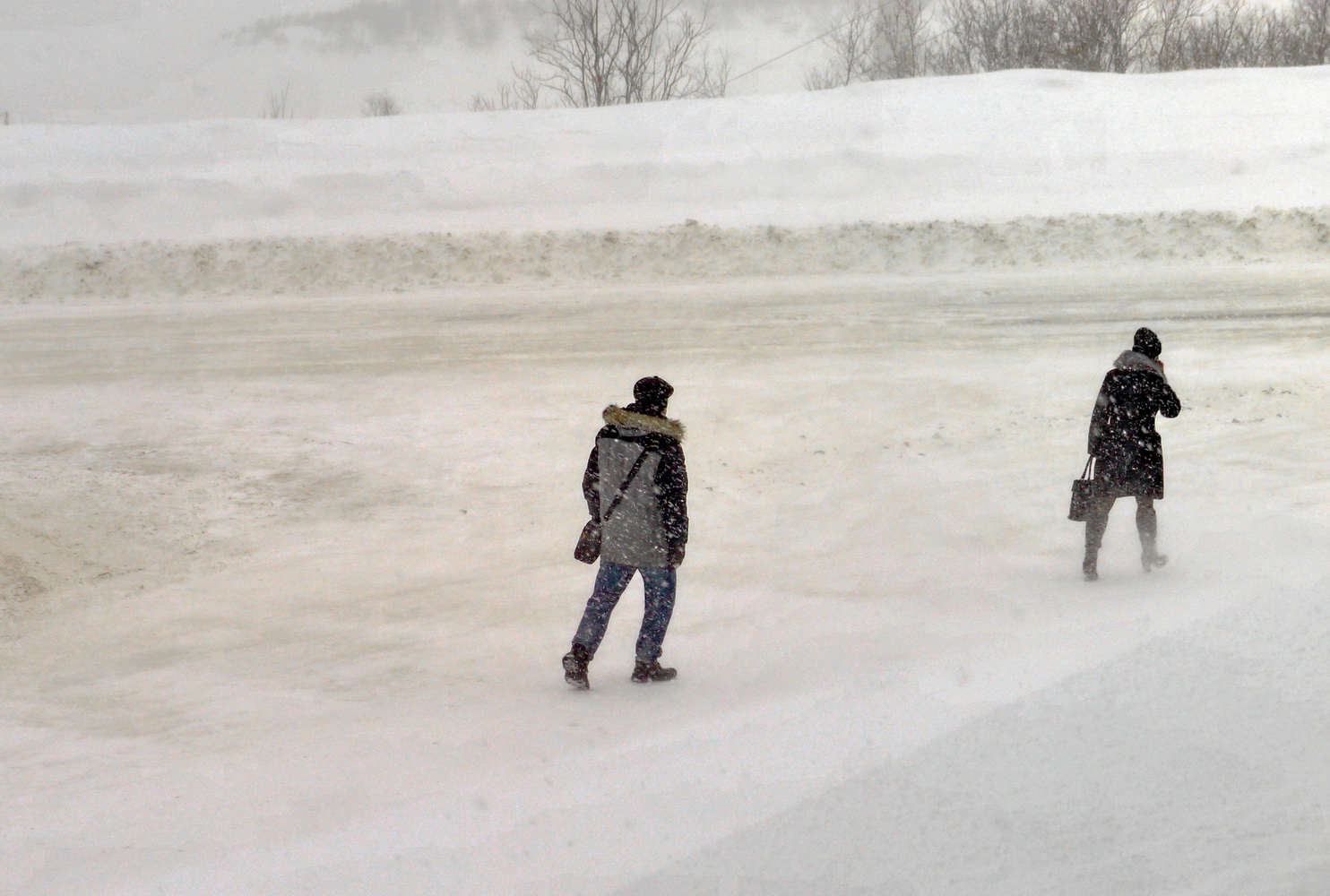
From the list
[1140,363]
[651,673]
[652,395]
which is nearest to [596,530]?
[652,395]

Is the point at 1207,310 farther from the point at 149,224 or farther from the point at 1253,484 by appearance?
the point at 149,224

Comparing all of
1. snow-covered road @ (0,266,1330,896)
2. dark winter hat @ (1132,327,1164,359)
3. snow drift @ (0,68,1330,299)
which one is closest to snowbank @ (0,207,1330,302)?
snow drift @ (0,68,1330,299)

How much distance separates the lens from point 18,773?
18.1 feet

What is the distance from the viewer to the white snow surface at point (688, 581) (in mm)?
4492

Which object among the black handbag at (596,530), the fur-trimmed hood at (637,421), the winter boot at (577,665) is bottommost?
the winter boot at (577,665)

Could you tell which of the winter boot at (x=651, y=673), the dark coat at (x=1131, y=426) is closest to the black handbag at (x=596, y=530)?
the winter boot at (x=651, y=673)

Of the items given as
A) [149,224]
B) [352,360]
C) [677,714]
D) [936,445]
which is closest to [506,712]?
[677,714]

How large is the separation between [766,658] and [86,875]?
3533 millimetres

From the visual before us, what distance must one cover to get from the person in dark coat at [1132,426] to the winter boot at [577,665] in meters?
3.21

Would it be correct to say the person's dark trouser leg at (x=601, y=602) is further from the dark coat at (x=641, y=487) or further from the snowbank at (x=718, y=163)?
the snowbank at (x=718, y=163)

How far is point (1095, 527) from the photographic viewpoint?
7363 millimetres

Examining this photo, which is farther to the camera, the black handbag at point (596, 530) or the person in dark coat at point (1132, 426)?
the person in dark coat at point (1132, 426)

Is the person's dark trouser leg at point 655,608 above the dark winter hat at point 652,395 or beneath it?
beneath

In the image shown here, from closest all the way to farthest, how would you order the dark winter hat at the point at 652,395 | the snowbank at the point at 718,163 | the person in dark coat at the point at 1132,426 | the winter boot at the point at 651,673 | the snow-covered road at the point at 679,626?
1. the snow-covered road at the point at 679,626
2. the dark winter hat at the point at 652,395
3. the winter boot at the point at 651,673
4. the person in dark coat at the point at 1132,426
5. the snowbank at the point at 718,163
